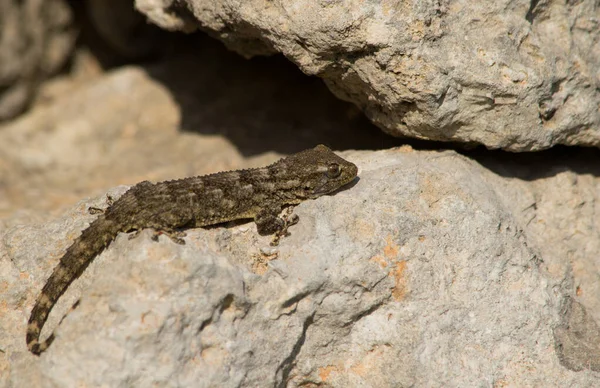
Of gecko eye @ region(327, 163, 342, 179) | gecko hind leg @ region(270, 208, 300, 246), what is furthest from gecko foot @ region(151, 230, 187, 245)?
gecko eye @ region(327, 163, 342, 179)

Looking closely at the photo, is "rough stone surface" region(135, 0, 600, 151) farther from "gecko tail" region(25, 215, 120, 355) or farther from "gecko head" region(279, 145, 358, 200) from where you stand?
"gecko tail" region(25, 215, 120, 355)

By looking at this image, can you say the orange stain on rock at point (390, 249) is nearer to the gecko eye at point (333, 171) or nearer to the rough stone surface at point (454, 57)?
the gecko eye at point (333, 171)

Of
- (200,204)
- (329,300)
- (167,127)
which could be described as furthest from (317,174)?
(167,127)

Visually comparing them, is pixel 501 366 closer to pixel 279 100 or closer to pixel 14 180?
pixel 279 100

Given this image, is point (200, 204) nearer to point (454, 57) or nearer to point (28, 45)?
point (454, 57)

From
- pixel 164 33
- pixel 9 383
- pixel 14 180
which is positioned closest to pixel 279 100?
pixel 164 33
